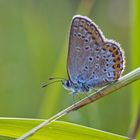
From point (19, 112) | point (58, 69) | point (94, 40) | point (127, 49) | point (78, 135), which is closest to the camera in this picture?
point (78, 135)

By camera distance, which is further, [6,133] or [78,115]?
[78,115]

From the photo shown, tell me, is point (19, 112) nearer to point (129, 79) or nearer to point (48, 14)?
point (129, 79)

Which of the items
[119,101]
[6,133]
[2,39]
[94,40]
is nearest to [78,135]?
[6,133]

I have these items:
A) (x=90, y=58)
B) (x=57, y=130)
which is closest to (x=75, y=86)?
(x=90, y=58)

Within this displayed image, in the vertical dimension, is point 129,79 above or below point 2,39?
below

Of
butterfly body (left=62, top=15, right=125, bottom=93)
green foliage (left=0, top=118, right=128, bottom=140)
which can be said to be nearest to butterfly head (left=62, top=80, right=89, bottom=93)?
butterfly body (left=62, top=15, right=125, bottom=93)

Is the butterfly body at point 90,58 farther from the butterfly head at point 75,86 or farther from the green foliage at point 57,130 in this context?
the green foliage at point 57,130

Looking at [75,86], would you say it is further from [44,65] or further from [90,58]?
[44,65]
